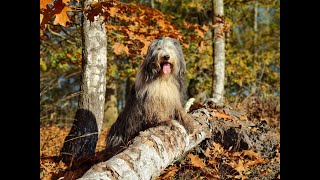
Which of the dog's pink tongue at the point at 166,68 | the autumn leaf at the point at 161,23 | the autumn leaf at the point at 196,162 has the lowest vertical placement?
the autumn leaf at the point at 196,162

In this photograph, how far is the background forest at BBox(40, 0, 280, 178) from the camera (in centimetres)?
592

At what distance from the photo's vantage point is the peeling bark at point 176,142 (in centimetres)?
275

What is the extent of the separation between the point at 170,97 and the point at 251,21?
1697 centimetres

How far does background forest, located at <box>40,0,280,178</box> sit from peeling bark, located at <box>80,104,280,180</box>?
1256mm

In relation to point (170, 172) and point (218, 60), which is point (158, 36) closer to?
point (218, 60)

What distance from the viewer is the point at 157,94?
433cm

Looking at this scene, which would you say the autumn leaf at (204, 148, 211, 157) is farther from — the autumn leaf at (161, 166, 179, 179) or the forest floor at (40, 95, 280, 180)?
the autumn leaf at (161, 166, 179, 179)

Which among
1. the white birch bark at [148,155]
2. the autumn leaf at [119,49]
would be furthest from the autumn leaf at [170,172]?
the autumn leaf at [119,49]

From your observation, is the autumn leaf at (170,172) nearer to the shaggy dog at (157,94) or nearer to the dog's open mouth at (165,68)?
the shaggy dog at (157,94)

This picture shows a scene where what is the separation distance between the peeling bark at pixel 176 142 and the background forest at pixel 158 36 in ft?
4.12

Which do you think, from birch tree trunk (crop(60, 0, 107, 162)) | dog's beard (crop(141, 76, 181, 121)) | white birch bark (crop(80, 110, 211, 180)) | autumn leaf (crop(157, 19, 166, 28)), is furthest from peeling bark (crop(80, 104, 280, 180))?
autumn leaf (crop(157, 19, 166, 28))

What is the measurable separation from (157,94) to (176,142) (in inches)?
27.9
